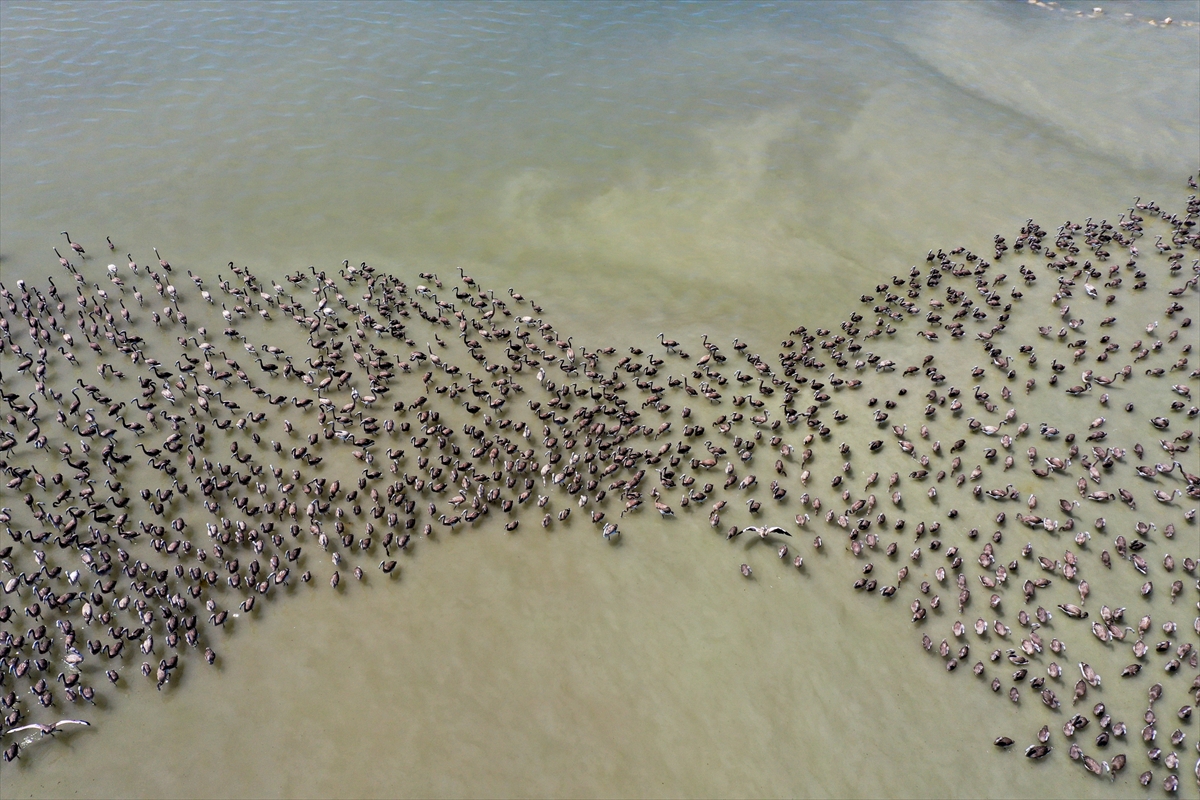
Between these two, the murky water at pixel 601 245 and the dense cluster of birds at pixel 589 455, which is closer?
the murky water at pixel 601 245

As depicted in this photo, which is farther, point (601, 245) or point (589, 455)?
point (601, 245)

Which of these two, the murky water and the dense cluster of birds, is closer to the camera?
the murky water

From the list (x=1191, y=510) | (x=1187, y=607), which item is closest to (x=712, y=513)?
(x=1187, y=607)

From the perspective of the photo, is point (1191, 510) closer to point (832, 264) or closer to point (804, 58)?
point (832, 264)

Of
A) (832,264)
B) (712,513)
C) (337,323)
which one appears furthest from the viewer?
(832,264)
